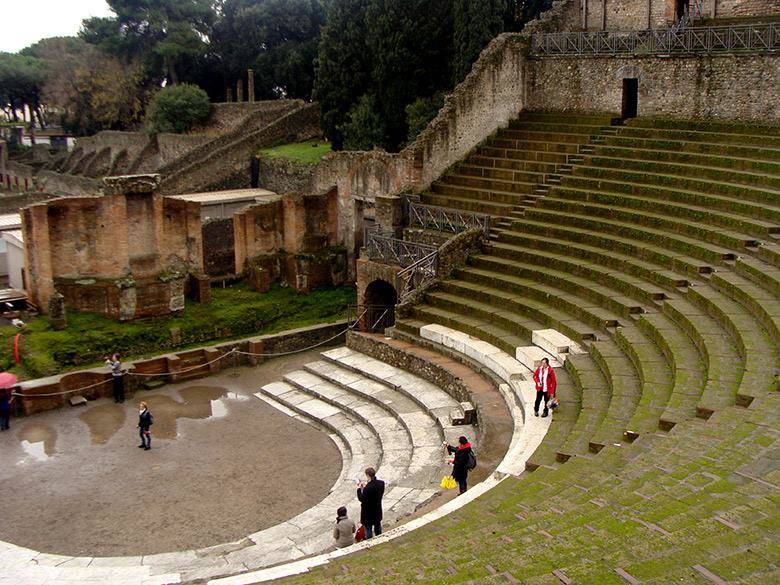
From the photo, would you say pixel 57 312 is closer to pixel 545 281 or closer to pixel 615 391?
pixel 545 281

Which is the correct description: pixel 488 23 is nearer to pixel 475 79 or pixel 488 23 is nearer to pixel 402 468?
pixel 475 79

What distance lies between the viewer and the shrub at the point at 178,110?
40.1 metres

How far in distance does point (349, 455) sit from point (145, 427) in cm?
366

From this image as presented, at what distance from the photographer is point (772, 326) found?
1192 cm

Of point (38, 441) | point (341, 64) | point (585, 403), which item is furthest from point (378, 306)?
point (341, 64)

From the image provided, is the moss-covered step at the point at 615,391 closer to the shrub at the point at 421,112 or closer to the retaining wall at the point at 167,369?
the retaining wall at the point at 167,369

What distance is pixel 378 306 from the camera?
70.9 feet

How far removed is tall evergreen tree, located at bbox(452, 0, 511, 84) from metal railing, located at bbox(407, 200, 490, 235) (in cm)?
682

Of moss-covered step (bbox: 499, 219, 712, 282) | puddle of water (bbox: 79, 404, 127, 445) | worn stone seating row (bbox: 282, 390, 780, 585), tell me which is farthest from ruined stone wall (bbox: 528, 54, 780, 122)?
puddle of water (bbox: 79, 404, 127, 445)

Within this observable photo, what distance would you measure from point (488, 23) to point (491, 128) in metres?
4.89

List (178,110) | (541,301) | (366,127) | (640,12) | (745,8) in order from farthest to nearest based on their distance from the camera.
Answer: (178,110)
(366,127)
(640,12)
(745,8)
(541,301)

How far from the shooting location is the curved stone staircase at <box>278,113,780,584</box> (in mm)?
6883

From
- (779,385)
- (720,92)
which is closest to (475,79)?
(720,92)

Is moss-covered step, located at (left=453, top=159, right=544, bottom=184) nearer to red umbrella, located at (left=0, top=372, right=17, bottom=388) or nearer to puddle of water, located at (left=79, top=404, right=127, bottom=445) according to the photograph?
puddle of water, located at (left=79, top=404, right=127, bottom=445)
